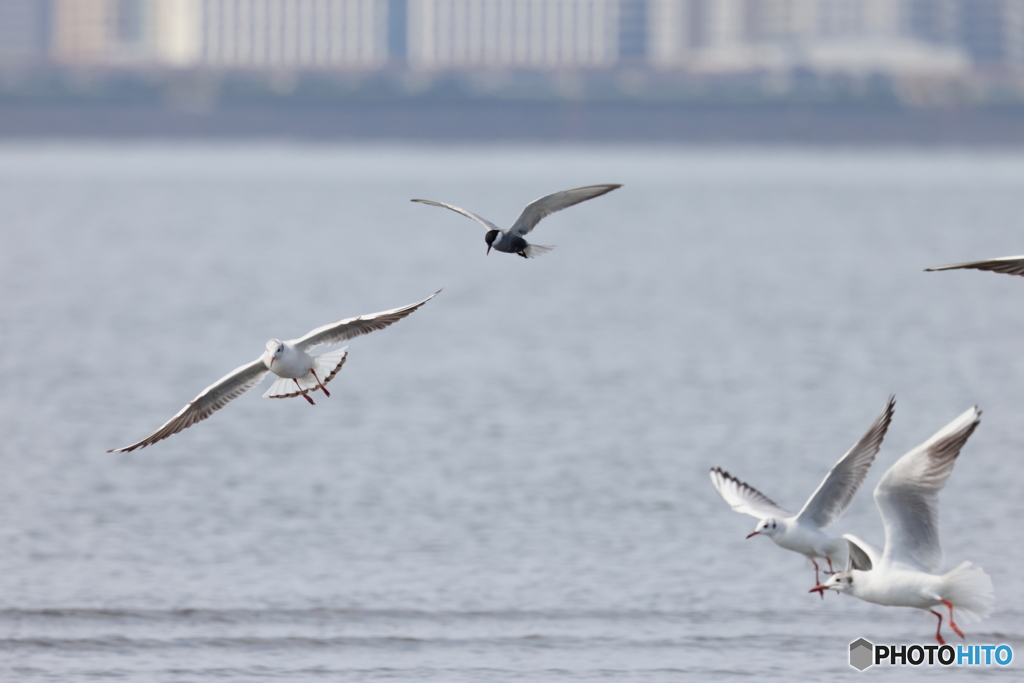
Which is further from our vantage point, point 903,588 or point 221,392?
point 221,392

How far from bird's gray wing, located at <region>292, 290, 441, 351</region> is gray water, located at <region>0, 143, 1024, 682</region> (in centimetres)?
530

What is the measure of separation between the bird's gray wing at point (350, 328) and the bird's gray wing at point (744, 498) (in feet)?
10.1

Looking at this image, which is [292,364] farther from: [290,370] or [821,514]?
[821,514]

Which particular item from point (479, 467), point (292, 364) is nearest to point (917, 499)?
point (292, 364)

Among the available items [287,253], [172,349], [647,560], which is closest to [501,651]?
[647,560]

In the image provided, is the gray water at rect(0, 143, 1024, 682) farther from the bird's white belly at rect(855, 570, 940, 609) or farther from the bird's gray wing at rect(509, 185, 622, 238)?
the bird's gray wing at rect(509, 185, 622, 238)

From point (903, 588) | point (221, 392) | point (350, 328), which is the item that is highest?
point (350, 328)

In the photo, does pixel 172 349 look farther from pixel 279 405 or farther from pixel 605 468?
pixel 605 468

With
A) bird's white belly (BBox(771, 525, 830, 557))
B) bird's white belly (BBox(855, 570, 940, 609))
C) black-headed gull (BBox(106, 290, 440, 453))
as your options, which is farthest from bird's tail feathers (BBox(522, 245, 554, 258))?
bird's white belly (BBox(855, 570, 940, 609))

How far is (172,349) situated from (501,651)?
32924 millimetres

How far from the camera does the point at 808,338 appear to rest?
5241 cm

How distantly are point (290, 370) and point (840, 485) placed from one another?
14.5 feet

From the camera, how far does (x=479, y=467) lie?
98.2ft

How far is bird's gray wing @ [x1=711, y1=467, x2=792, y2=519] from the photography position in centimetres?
1358
